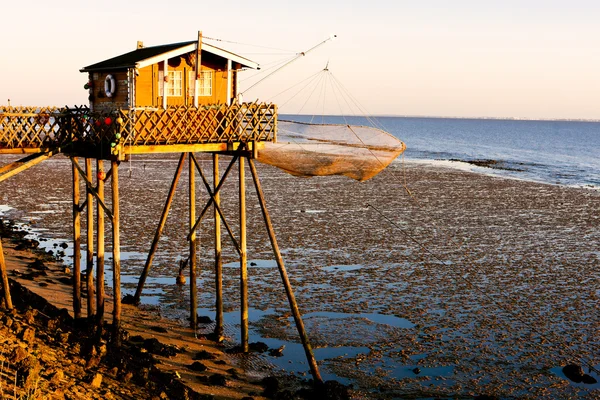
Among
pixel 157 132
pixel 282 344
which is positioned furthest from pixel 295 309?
pixel 157 132

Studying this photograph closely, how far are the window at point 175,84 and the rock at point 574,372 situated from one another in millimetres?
12807

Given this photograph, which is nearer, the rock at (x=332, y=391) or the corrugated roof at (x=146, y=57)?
the rock at (x=332, y=391)

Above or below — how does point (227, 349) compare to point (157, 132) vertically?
below

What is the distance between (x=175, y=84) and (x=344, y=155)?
5975 millimetres

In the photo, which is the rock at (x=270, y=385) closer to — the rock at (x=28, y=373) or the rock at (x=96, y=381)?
the rock at (x=96, y=381)

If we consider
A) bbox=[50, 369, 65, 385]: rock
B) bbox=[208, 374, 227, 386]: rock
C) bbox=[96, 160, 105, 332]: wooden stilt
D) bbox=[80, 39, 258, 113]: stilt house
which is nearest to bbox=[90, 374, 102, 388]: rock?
bbox=[50, 369, 65, 385]: rock

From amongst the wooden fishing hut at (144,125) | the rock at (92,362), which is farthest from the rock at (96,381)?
the wooden fishing hut at (144,125)

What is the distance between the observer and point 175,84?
18.4 metres

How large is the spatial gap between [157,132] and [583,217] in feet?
104

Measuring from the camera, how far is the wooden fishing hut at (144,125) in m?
16.9

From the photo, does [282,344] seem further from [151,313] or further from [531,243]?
[531,243]

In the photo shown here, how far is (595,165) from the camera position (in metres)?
88.1

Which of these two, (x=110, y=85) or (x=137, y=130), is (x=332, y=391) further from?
(x=110, y=85)

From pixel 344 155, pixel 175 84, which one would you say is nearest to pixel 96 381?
pixel 175 84
